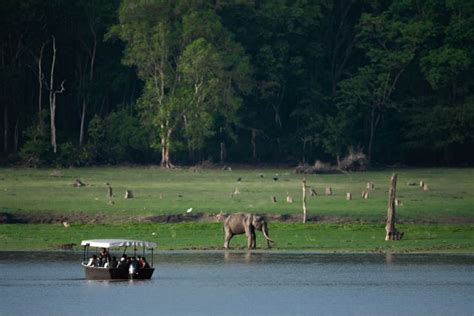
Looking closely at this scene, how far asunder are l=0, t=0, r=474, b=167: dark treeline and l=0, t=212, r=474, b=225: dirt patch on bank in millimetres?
33159

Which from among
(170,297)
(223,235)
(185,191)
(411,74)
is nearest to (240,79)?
(411,74)

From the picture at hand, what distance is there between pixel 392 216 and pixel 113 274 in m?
13.9

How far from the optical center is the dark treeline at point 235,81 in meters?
104

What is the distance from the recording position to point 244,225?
61.0 m

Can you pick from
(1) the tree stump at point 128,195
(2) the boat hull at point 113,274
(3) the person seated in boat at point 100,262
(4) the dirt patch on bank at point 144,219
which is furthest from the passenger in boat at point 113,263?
(1) the tree stump at point 128,195

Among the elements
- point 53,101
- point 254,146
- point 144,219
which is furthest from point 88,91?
point 144,219

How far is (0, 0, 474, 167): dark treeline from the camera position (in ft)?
342

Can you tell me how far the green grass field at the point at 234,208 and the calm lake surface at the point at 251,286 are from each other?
1.95 meters

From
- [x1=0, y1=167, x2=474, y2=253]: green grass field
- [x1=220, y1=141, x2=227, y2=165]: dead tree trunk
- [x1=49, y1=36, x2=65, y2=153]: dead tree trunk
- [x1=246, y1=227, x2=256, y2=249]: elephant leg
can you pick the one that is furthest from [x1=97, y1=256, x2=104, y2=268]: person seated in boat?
[x1=220, y1=141, x2=227, y2=165]: dead tree trunk

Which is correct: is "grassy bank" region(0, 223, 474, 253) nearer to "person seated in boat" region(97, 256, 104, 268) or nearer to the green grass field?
the green grass field

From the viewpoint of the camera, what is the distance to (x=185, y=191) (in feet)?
263

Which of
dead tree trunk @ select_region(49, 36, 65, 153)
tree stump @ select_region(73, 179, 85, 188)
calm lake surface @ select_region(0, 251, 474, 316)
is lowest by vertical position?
calm lake surface @ select_region(0, 251, 474, 316)

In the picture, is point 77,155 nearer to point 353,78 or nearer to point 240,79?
point 240,79

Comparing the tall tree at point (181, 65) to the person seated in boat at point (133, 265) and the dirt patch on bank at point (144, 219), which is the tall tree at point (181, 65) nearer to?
the dirt patch on bank at point (144, 219)
